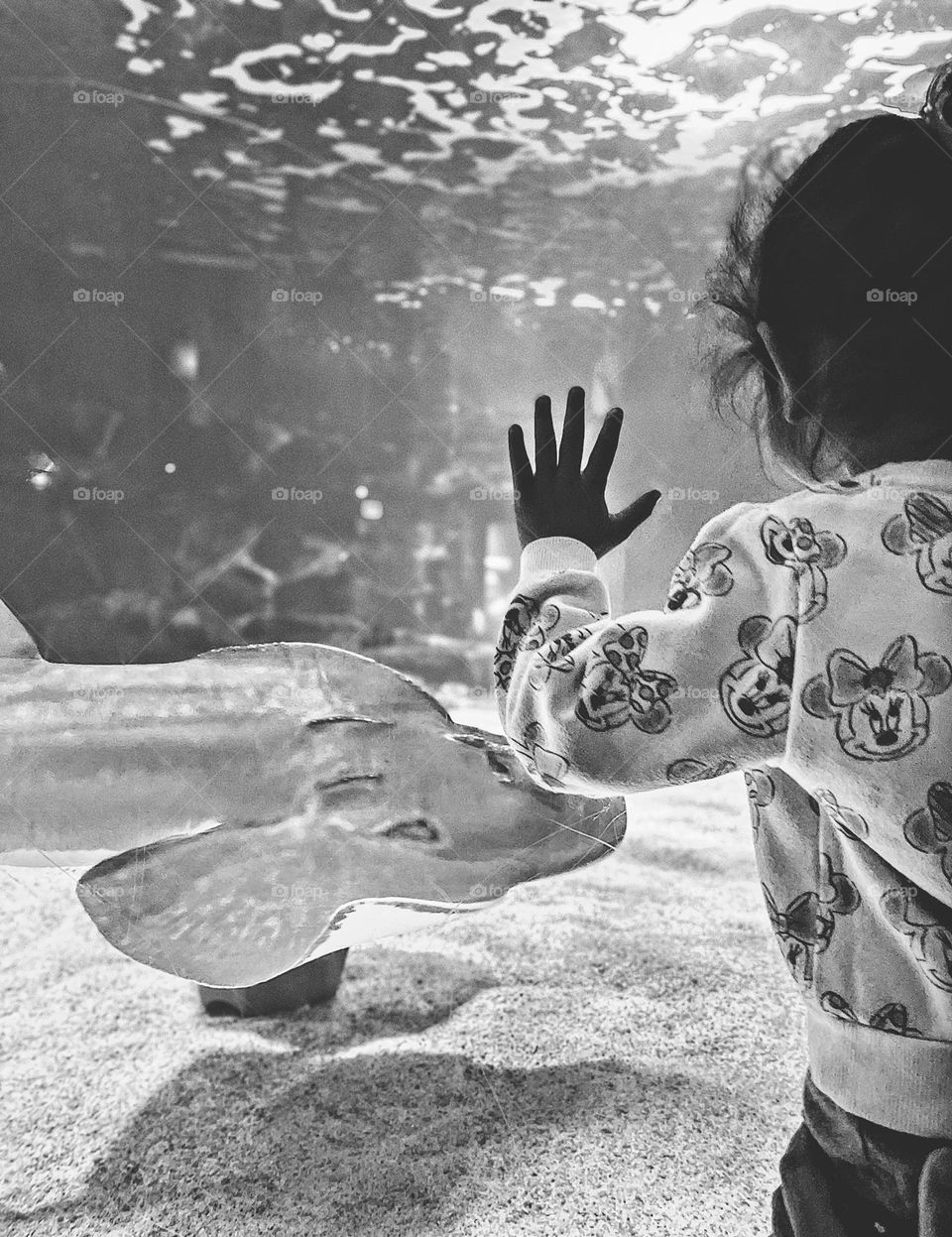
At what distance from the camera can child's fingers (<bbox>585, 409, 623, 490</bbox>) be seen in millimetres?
870

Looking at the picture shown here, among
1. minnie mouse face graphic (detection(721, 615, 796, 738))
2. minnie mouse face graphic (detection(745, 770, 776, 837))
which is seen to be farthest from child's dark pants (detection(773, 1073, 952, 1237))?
minnie mouse face graphic (detection(721, 615, 796, 738))

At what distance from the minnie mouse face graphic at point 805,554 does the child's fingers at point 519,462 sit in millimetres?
298

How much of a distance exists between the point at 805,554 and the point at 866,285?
0.24 meters

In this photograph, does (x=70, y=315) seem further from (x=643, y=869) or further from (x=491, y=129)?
(x=643, y=869)

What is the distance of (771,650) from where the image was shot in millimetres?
643

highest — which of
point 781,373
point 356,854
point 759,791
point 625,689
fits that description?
point 781,373

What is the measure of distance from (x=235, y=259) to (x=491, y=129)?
4.79 ft

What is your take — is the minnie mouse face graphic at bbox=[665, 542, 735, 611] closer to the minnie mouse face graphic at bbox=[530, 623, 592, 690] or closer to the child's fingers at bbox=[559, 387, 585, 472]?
the minnie mouse face graphic at bbox=[530, 623, 592, 690]

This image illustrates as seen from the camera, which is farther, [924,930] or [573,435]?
[573,435]

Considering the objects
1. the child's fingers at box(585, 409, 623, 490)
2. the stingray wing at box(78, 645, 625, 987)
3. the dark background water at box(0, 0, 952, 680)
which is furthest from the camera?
the dark background water at box(0, 0, 952, 680)

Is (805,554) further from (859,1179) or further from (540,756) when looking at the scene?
(859,1179)

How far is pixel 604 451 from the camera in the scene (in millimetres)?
873

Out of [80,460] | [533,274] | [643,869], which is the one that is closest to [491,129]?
[533,274]

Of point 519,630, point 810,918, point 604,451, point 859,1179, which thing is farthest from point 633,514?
point 859,1179
